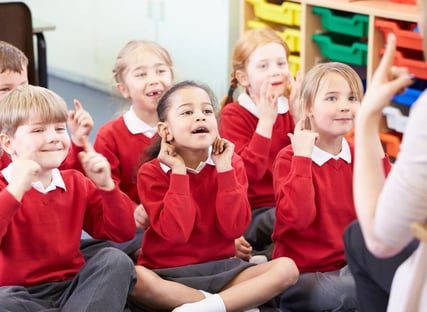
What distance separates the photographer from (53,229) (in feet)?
6.73

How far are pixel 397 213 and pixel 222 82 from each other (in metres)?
2.76

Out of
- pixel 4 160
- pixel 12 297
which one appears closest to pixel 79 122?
pixel 4 160

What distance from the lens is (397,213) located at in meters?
1.41

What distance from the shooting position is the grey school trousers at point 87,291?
1965 millimetres

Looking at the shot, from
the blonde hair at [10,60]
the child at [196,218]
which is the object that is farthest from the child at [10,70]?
the child at [196,218]

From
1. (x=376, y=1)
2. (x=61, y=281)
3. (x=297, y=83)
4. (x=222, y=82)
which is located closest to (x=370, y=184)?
(x=61, y=281)

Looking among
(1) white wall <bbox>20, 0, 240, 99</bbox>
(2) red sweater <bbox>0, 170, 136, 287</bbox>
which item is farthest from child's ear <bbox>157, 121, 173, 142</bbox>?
(1) white wall <bbox>20, 0, 240, 99</bbox>

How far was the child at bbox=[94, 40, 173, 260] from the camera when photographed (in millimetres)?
2557

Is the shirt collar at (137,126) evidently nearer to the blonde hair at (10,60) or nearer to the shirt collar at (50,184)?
the blonde hair at (10,60)

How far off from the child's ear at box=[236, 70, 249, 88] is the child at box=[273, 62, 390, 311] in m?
0.48

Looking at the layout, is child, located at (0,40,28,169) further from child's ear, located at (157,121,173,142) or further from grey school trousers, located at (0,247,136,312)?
grey school trousers, located at (0,247,136,312)

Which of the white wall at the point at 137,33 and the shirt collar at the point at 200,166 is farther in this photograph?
the white wall at the point at 137,33

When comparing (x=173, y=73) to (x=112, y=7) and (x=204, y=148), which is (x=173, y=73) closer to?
(x=204, y=148)

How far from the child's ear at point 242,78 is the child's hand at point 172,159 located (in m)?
0.63
